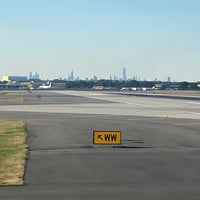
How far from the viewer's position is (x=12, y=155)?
19609 millimetres

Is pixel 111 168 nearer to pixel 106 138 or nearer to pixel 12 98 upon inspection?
pixel 106 138

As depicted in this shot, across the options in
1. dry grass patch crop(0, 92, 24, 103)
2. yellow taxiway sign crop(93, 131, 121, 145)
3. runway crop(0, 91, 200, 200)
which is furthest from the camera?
dry grass patch crop(0, 92, 24, 103)

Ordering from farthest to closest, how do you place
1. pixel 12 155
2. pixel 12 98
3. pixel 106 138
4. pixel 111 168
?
pixel 12 98 → pixel 106 138 → pixel 12 155 → pixel 111 168

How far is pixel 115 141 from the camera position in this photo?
22547 millimetres

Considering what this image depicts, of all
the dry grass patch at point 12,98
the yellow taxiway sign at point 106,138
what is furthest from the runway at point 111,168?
the dry grass patch at point 12,98

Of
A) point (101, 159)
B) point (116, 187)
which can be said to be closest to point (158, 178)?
point (116, 187)

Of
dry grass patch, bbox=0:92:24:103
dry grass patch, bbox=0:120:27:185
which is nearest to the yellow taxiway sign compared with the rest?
dry grass patch, bbox=0:120:27:185

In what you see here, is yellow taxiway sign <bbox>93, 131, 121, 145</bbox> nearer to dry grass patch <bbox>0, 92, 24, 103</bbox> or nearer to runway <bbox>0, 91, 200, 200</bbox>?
runway <bbox>0, 91, 200, 200</bbox>

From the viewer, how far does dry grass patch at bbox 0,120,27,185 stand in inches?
569

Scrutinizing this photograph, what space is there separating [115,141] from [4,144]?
15.2 feet

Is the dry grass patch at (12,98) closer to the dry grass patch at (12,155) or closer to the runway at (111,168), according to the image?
the dry grass patch at (12,155)

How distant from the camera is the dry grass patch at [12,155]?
1445 cm

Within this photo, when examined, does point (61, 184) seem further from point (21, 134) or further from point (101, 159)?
point (21, 134)

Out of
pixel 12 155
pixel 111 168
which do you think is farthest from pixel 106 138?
pixel 111 168
